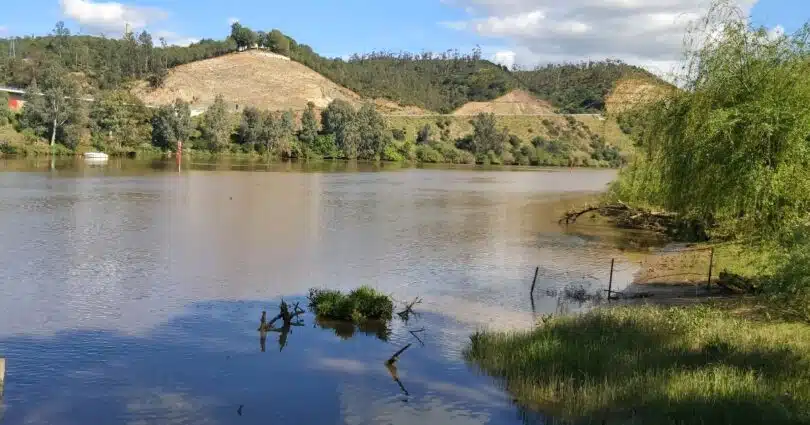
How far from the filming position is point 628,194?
4388 centimetres

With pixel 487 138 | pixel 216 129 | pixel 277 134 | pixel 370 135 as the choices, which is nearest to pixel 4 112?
pixel 216 129

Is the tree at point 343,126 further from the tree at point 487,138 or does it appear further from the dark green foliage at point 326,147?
the tree at point 487,138

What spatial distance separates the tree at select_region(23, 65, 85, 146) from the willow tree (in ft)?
328

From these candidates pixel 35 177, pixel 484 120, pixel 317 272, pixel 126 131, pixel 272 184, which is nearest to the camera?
pixel 317 272

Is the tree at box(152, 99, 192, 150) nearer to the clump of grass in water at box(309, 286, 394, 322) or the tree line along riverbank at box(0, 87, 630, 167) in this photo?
the tree line along riverbank at box(0, 87, 630, 167)

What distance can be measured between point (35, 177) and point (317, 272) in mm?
47417

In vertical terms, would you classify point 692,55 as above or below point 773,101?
above

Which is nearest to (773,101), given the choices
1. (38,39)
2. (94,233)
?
(94,233)

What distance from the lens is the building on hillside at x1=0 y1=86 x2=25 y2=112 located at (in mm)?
110412

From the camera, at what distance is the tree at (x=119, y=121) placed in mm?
114625

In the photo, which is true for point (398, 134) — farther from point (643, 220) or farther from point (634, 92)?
point (634, 92)

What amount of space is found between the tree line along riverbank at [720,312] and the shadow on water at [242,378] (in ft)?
4.48

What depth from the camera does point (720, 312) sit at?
18125 mm

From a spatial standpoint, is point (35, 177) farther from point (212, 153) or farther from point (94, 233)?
point (212, 153)
